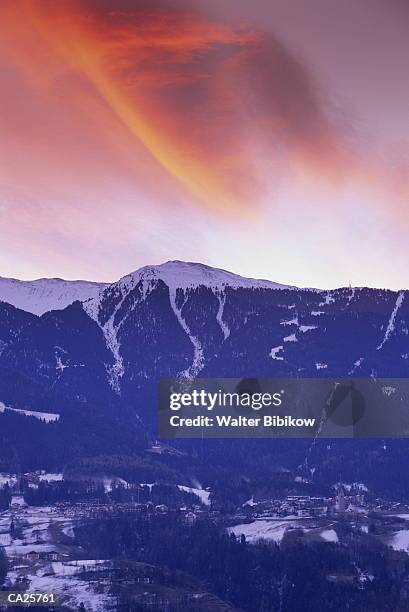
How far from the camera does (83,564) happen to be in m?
192

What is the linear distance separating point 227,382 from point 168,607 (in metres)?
76.8

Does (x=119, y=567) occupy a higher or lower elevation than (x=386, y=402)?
lower

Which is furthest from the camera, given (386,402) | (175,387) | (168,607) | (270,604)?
(270,604)

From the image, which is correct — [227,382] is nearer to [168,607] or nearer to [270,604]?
[168,607]

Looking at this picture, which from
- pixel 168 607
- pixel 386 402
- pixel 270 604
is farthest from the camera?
pixel 270 604

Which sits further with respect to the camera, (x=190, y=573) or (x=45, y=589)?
(x=190, y=573)

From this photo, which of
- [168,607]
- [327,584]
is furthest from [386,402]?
[327,584]

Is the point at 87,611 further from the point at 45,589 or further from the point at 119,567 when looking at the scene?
the point at 119,567

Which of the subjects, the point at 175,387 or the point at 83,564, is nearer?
the point at 175,387

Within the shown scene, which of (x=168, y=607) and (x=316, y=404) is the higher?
(x=316, y=404)

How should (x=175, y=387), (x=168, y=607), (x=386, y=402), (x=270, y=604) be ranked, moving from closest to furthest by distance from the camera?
(x=175, y=387) < (x=386, y=402) < (x=168, y=607) < (x=270, y=604)

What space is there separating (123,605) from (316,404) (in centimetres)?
7708

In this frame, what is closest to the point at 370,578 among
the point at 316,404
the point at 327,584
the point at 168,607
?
the point at 327,584

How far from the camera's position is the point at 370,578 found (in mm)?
196750
